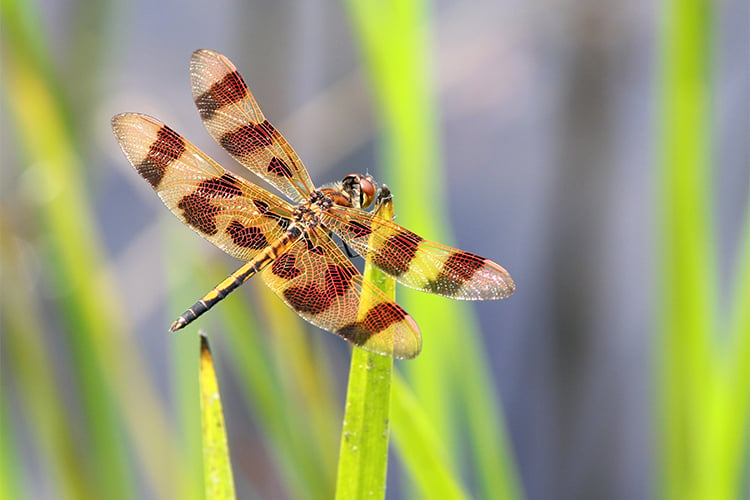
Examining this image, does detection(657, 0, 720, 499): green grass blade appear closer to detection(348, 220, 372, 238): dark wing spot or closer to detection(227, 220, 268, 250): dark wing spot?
detection(348, 220, 372, 238): dark wing spot

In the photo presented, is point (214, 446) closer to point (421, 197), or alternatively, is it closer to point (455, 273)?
point (455, 273)

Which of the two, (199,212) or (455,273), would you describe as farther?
(199,212)

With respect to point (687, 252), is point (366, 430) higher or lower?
lower

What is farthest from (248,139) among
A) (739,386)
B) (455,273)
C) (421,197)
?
(739,386)

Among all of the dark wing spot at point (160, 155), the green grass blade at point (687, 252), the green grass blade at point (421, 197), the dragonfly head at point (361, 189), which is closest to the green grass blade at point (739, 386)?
the green grass blade at point (687, 252)

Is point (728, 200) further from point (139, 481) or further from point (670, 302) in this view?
point (139, 481)

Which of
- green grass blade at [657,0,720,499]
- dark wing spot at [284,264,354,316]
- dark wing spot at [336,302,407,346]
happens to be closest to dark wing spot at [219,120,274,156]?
dark wing spot at [284,264,354,316]

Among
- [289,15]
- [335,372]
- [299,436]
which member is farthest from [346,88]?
[299,436]

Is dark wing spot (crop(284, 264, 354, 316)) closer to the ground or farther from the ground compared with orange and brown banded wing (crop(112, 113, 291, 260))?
closer to the ground
